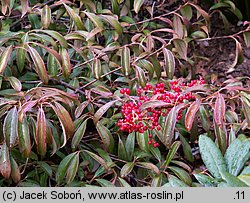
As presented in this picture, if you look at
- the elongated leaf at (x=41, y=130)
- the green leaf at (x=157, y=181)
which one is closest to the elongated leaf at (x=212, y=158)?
the green leaf at (x=157, y=181)

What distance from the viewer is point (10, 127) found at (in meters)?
1.29

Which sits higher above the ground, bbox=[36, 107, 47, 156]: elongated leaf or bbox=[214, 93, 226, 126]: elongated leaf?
bbox=[214, 93, 226, 126]: elongated leaf

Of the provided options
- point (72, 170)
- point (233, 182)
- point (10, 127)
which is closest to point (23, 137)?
point (10, 127)

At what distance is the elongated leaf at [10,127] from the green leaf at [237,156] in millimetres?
660

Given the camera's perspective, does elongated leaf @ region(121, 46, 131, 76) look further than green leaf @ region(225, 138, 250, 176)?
Yes

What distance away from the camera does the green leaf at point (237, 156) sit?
123 cm

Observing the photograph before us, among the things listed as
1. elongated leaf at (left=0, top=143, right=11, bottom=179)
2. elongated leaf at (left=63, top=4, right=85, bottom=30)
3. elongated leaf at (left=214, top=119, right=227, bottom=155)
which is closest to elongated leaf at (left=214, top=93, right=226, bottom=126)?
elongated leaf at (left=214, top=119, right=227, bottom=155)

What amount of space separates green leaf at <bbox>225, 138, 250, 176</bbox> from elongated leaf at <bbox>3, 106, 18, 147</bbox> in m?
0.66

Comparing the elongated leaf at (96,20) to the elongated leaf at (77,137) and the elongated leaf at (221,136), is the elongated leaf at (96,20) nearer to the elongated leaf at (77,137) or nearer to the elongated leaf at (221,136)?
the elongated leaf at (77,137)

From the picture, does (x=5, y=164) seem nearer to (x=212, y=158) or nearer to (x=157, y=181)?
(x=157, y=181)

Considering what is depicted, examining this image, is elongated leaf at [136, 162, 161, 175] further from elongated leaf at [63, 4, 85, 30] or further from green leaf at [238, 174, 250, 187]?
elongated leaf at [63, 4, 85, 30]

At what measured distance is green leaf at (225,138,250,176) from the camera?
1233 mm

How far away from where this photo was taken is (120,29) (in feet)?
6.28
